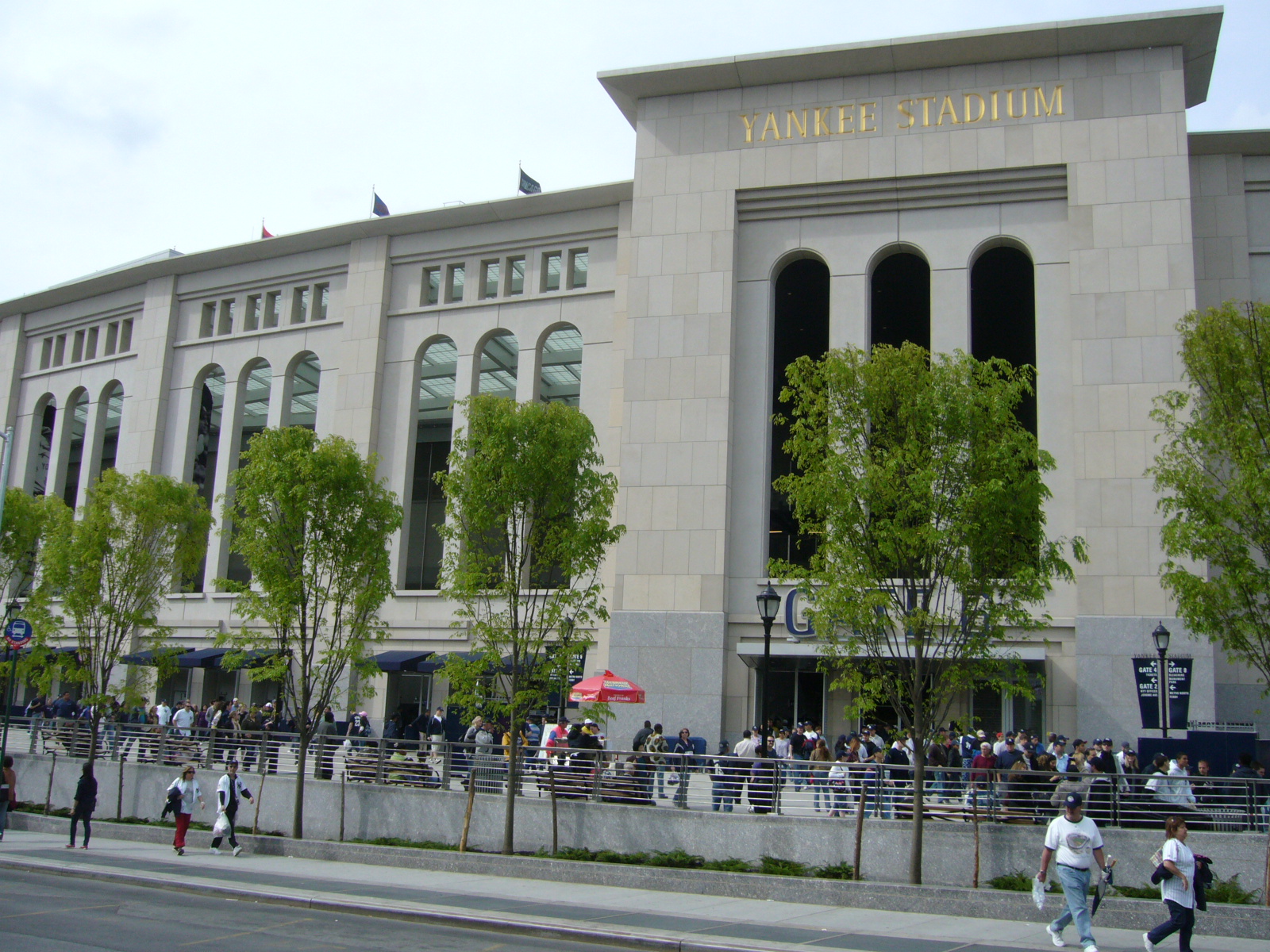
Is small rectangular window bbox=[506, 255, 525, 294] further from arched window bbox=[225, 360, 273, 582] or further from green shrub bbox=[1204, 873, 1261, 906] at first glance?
green shrub bbox=[1204, 873, 1261, 906]

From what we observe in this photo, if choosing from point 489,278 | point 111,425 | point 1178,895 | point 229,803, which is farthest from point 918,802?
point 111,425

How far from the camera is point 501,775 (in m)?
21.2

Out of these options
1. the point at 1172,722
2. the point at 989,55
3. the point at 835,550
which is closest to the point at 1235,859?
the point at 835,550

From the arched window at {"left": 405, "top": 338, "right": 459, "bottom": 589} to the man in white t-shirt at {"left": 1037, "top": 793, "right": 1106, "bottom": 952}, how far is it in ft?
83.9

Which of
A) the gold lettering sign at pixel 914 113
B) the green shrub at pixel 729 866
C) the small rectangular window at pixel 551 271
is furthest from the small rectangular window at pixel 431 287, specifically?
the green shrub at pixel 729 866

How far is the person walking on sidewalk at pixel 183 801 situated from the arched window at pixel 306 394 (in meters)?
24.2

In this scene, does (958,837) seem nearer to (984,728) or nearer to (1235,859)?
(1235,859)

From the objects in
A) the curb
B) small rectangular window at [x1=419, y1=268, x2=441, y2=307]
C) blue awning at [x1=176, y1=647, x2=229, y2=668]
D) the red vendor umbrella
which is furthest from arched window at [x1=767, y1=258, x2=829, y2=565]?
the curb

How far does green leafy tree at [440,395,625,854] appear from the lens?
65.5 feet

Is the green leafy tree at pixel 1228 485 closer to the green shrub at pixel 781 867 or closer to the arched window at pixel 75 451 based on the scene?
the green shrub at pixel 781 867

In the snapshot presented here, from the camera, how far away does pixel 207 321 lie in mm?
42656

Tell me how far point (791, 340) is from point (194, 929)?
26.8 meters

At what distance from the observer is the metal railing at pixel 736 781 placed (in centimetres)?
1700

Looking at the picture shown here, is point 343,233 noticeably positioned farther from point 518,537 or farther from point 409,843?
point 409,843
